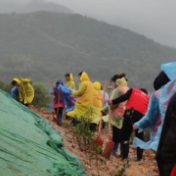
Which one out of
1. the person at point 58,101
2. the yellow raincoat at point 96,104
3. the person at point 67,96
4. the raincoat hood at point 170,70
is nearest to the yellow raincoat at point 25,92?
the person at point 58,101

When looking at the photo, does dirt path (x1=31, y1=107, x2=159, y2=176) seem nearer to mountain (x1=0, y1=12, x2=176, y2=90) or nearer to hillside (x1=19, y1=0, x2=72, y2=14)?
mountain (x1=0, y1=12, x2=176, y2=90)

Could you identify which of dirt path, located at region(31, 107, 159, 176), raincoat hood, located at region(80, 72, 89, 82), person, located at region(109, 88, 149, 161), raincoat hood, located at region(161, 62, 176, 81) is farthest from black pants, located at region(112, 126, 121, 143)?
raincoat hood, located at region(161, 62, 176, 81)

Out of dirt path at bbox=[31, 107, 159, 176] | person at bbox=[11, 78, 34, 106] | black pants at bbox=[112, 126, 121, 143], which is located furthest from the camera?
person at bbox=[11, 78, 34, 106]

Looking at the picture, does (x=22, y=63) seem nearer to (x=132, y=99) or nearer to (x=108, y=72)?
(x=108, y=72)

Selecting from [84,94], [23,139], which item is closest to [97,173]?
[23,139]

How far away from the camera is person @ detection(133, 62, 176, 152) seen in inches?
97.7

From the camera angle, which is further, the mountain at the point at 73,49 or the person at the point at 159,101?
the mountain at the point at 73,49

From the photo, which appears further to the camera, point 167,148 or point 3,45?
point 3,45

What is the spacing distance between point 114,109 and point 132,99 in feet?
2.94

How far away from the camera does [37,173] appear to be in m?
3.10

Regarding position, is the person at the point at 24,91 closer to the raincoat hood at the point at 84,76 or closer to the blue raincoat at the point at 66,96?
the blue raincoat at the point at 66,96

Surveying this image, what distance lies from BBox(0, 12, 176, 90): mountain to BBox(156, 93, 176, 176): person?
216 feet

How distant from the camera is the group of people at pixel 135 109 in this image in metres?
1.76

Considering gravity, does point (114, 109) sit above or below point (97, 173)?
above
